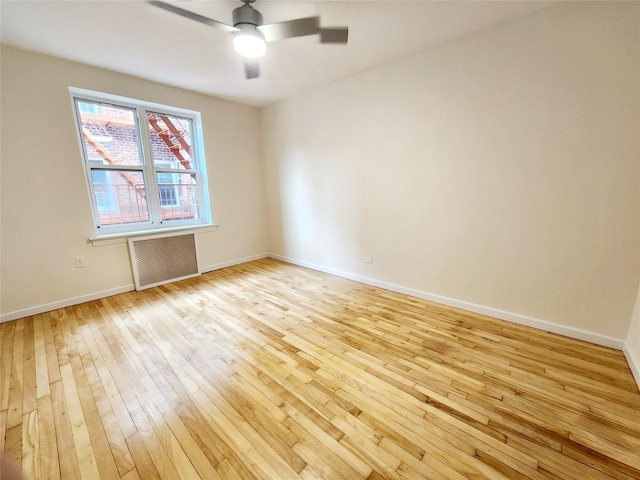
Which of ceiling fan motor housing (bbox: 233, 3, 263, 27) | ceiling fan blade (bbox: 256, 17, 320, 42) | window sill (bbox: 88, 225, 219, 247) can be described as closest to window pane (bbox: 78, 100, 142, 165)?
window sill (bbox: 88, 225, 219, 247)

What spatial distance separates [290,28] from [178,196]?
2.88 metres

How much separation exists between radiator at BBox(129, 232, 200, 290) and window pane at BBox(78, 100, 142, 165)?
1.04 metres

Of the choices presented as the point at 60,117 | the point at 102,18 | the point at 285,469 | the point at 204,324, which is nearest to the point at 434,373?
the point at 285,469

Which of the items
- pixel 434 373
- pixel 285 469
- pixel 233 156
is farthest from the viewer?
pixel 233 156

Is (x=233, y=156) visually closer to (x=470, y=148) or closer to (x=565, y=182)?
(x=470, y=148)

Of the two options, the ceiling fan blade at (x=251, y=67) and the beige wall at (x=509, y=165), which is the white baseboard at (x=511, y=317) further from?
the ceiling fan blade at (x=251, y=67)

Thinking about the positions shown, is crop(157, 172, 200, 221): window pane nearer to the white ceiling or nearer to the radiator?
the radiator

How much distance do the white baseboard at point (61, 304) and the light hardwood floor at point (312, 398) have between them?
0.12 m

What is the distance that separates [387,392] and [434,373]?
1.28ft

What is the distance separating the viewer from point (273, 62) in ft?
8.82

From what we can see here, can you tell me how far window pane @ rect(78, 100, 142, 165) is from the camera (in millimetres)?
2949

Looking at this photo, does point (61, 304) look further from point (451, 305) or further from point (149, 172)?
point (451, 305)

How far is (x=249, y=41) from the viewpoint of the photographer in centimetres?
184

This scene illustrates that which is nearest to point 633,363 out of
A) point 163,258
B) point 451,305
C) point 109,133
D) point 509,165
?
point 451,305
